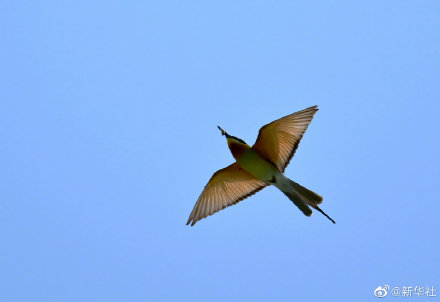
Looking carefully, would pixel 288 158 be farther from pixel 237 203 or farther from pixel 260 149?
pixel 237 203

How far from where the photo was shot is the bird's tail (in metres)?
10.6

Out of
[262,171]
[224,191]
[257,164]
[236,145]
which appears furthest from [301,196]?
[224,191]

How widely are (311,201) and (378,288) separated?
1914 mm

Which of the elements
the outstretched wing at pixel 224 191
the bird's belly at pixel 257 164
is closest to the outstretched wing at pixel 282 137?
the bird's belly at pixel 257 164

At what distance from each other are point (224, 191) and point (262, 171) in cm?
91

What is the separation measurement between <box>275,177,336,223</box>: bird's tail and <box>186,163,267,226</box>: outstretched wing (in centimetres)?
74

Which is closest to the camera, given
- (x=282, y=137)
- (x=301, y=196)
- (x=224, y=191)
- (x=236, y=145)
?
(x=301, y=196)

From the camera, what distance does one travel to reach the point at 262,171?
435 inches

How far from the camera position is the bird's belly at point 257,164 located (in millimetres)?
10961

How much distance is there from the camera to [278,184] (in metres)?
11.0

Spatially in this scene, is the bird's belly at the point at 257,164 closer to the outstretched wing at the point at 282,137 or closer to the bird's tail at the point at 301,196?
the outstretched wing at the point at 282,137

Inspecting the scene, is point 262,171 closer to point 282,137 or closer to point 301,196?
point 282,137

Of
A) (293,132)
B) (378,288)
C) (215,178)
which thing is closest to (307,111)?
(293,132)

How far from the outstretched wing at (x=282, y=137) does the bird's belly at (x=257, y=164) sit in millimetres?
104
